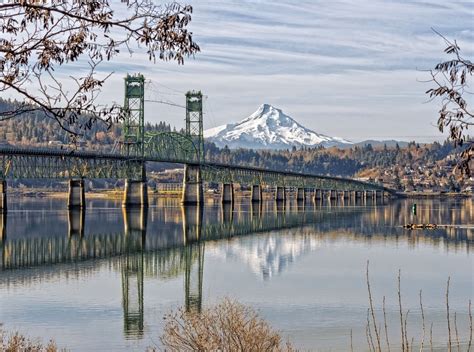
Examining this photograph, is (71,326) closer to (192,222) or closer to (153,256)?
(153,256)

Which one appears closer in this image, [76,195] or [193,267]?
[193,267]

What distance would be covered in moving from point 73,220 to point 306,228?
36.3 meters

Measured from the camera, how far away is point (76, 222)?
118812 millimetres

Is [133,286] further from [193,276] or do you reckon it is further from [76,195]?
[76,195]

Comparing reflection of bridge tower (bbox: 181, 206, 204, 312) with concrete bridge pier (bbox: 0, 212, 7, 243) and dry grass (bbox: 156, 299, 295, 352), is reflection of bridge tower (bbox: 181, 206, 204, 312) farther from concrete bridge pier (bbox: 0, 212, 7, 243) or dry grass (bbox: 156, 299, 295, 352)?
concrete bridge pier (bbox: 0, 212, 7, 243)

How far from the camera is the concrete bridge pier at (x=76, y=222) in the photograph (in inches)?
3838

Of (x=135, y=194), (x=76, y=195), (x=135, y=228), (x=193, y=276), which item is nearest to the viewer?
(x=193, y=276)

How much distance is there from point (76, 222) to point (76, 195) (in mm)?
42509

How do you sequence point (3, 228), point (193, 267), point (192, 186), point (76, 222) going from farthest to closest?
point (192, 186) → point (76, 222) → point (3, 228) → point (193, 267)

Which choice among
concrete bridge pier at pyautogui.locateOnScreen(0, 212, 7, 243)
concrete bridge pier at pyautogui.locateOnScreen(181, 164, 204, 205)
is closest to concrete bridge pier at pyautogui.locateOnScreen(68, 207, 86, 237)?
concrete bridge pier at pyautogui.locateOnScreen(0, 212, 7, 243)

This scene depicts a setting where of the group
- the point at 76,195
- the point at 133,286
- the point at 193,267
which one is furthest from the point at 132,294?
the point at 76,195

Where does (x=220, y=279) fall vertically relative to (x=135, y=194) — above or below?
below

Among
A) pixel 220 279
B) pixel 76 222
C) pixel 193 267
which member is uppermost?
pixel 220 279

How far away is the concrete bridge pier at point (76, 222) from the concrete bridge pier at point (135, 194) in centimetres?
1802
